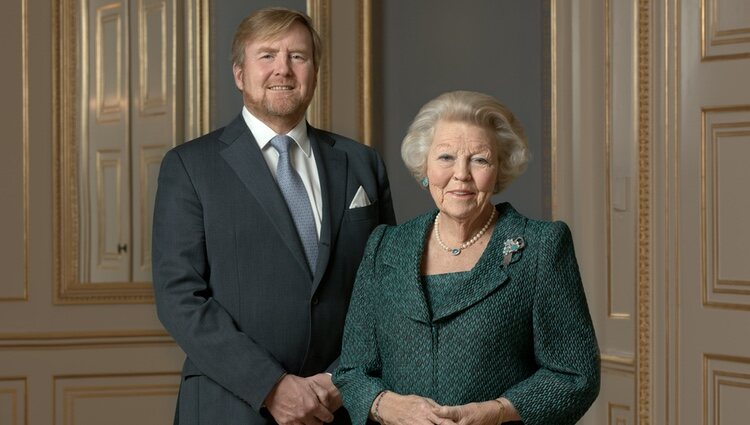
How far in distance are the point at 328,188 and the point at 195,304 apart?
40 centimetres

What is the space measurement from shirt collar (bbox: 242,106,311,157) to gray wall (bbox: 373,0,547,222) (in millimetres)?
2084

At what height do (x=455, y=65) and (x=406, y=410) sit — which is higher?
(x=455, y=65)

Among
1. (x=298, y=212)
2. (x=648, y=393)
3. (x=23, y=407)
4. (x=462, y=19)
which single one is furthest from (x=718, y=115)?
(x=23, y=407)

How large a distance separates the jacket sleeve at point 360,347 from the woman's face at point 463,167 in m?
0.22

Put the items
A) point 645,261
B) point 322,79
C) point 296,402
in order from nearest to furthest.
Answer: point 296,402, point 645,261, point 322,79

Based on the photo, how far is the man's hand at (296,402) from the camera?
227 cm

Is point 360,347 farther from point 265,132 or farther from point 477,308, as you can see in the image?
point 265,132

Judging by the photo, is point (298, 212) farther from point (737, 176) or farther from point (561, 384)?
point (737, 176)

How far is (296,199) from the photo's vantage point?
8.04ft

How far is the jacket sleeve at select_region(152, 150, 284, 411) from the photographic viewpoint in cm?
229

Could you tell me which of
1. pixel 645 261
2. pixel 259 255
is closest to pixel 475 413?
pixel 259 255

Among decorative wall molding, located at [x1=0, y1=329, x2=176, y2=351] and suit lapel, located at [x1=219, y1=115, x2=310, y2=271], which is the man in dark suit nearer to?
suit lapel, located at [x1=219, y1=115, x2=310, y2=271]

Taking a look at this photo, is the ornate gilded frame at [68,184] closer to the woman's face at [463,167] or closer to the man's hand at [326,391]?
the man's hand at [326,391]

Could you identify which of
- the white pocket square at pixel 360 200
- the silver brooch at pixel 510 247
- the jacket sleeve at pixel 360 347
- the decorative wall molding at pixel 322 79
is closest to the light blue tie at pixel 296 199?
the white pocket square at pixel 360 200
